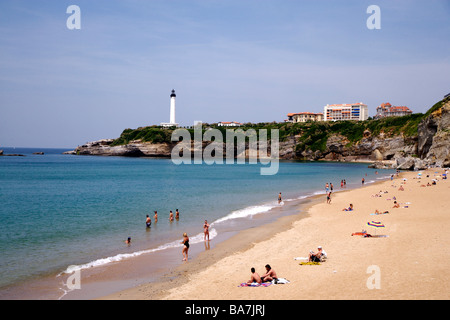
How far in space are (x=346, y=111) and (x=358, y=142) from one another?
49.9 m

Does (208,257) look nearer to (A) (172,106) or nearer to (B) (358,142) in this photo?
(B) (358,142)

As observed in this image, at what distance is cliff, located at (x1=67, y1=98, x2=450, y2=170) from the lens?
6938 centimetres

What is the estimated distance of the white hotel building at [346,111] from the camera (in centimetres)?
15350

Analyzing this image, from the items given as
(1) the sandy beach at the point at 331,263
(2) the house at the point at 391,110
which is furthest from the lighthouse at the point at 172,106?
(1) the sandy beach at the point at 331,263

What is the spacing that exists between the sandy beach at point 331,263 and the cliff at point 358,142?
2163 inches

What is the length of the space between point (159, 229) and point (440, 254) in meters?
15.9

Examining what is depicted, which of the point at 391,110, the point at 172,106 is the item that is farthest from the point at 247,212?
the point at 391,110

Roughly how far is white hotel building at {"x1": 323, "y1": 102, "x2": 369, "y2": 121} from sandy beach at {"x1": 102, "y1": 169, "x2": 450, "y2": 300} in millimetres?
141542

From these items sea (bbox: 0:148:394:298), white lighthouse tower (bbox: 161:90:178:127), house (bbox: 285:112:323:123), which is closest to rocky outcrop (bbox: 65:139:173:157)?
white lighthouse tower (bbox: 161:90:178:127)

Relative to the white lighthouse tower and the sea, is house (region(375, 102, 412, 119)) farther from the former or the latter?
the sea

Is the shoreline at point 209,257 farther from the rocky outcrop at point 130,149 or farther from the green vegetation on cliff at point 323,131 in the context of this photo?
the rocky outcrop at point 130,149

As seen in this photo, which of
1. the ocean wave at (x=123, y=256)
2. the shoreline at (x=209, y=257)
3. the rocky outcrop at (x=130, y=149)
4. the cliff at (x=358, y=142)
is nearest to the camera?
the shoreline at (x=209, y=257)

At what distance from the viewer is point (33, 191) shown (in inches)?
1636
